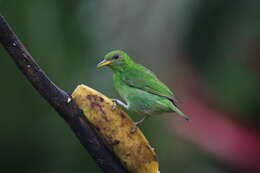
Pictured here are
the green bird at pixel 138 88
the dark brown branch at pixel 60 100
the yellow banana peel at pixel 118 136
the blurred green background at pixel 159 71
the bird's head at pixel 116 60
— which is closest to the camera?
the dark brown branch at pixel 60 100

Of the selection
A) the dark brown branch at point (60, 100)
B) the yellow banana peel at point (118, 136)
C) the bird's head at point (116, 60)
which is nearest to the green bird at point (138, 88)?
the bird's head at point (116, 60)

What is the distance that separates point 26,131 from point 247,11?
241 centimetres

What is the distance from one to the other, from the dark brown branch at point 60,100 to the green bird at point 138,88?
1.08 metres

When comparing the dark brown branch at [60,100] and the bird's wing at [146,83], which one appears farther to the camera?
the bird's wing at [146,83]

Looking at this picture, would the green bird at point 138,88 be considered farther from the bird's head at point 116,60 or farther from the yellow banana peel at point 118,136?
the yellow banana peel at point 118,136

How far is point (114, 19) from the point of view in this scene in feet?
17.2

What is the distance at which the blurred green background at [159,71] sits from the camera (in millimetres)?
4562

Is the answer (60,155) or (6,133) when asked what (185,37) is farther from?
(6,133)

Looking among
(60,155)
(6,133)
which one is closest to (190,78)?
(60,155)

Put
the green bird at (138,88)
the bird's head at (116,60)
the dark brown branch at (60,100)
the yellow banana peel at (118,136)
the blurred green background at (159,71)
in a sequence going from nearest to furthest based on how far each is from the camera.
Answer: the dark brown branch at (60,100), the yellow banana peel at (118,136), the green bird at (138,88), the bird's head at (116,60), the blurred green background at (159,71)

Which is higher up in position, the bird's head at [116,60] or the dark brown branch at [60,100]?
the dark brown branch at [60,100]

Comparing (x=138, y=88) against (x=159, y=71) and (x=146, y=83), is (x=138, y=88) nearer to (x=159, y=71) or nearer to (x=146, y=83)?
(x=146, y=83)

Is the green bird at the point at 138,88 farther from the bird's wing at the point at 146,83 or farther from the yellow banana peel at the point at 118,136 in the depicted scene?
the yellow banana peel at the point at 118,136

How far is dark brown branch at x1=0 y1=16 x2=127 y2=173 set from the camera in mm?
1929
